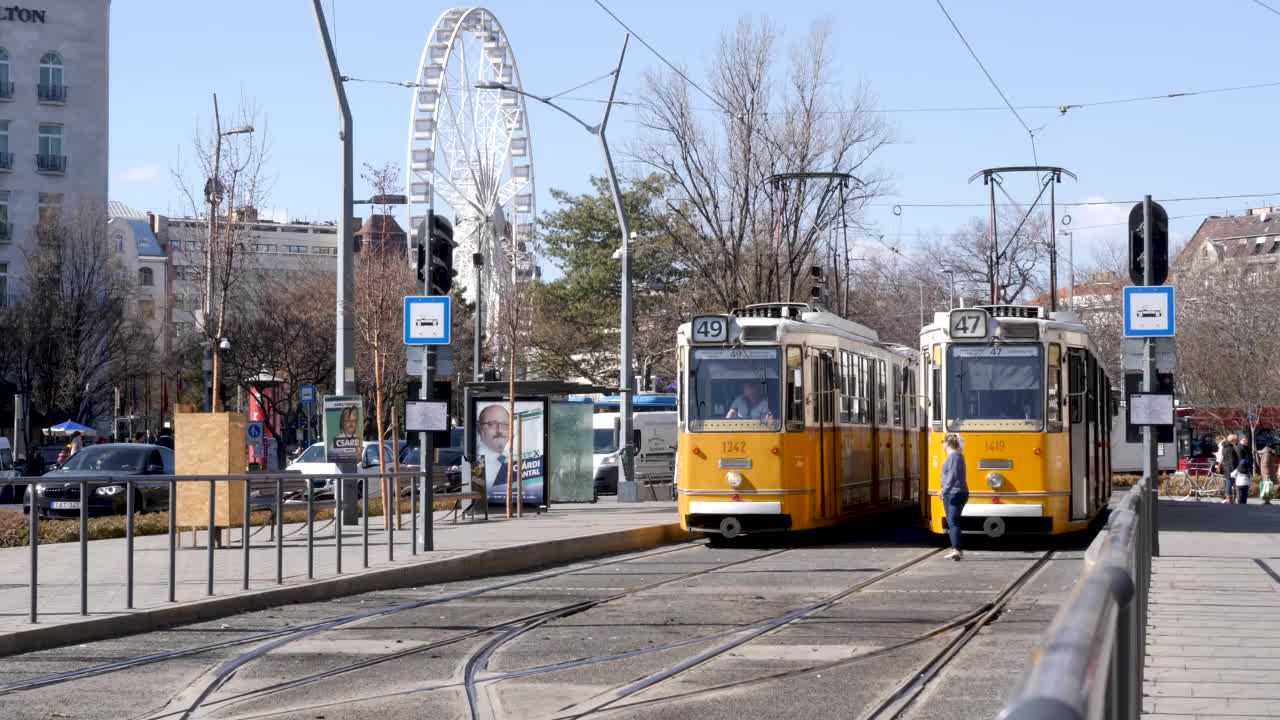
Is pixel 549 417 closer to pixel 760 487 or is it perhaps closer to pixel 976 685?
pixel 760 487

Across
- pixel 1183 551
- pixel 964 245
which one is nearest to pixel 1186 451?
pixel 964 245

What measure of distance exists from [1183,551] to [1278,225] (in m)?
111

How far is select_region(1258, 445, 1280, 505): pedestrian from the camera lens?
133 feet

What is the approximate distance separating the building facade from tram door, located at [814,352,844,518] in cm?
5793

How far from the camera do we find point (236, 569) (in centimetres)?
1553

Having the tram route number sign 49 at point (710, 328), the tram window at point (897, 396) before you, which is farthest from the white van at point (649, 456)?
the tram route number sign 49 at point (710, 328)

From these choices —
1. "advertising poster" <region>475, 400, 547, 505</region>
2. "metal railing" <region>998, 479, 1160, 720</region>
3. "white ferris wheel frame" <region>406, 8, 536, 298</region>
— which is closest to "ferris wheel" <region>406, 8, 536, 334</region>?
"white ferris wheel frame" <region>406, 8, 536, 298</region>

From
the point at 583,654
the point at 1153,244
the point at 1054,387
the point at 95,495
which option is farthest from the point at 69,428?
the point at 583,654

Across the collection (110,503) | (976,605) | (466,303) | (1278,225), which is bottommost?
(976,605)

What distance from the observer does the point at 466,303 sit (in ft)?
277

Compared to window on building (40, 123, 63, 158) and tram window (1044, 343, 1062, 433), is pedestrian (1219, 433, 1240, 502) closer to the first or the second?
tram window (1044, 343, 1062, 433)

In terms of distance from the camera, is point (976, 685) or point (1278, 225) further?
point (1278, 225)

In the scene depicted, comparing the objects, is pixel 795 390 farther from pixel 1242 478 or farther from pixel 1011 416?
pixel 1242 478

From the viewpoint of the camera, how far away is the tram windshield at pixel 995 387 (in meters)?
21.8
